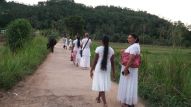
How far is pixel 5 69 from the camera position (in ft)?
40.7

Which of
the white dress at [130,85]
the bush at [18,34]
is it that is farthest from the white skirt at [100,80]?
the bush at [18,34]

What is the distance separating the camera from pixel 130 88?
941 centimetres

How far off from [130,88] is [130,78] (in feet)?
0.79

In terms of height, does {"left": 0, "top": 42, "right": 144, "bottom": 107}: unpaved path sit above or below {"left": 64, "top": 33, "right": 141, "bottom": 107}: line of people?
below

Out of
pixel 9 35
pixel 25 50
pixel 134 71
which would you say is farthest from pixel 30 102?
pixel 9 35

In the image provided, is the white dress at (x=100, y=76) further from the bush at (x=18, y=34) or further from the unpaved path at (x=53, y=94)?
the bush at (x=18, y=34)

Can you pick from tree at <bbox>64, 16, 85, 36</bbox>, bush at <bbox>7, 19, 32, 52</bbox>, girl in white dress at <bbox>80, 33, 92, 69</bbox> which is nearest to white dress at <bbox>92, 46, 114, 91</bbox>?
girl in white dress at <bbox>80, 33, 92, 69</bbox>

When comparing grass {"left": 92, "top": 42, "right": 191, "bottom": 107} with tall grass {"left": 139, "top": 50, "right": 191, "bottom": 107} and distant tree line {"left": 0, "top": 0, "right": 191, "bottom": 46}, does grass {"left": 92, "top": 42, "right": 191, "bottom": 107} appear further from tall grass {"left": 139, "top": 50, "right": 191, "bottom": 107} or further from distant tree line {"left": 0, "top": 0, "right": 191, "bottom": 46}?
distant tree line {"left": 0, "top": 0, "right": 191, "bottom": 46}

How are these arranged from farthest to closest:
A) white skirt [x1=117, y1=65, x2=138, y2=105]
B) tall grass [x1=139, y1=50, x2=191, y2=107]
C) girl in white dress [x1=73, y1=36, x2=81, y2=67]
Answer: girl in white dress [x1=73, y1=36, x2=81, y2=67], tall grass [x1=139, y1=50, x2=191, y2=107], white skirt [x1=117, y1=65, x2=138, y2=105]

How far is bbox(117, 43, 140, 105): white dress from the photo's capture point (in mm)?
9266

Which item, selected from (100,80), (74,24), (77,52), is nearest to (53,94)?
(100,80)

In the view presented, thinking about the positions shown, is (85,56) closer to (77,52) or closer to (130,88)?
(77,52)

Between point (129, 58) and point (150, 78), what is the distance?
3.01 metres

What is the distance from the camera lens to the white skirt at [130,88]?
9383 mm
